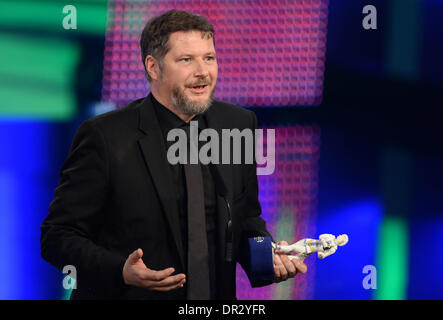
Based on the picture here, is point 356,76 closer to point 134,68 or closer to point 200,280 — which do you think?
point 134,68

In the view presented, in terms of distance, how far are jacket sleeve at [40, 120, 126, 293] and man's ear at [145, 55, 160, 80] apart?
0.80 feet

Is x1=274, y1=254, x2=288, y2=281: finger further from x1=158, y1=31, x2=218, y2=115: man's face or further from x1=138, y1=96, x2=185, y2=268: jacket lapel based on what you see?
x1=158, y1=31, x2=218, y2=115: man's face

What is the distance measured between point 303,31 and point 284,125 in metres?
0.44

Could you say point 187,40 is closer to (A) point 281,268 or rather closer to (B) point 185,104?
(B) point 185,104

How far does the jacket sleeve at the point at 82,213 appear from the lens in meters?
1.85

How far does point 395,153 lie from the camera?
3113mm

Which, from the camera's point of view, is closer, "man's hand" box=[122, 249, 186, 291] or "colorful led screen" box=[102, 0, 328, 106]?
"man's hand" box=[122, 249, 186, 291]

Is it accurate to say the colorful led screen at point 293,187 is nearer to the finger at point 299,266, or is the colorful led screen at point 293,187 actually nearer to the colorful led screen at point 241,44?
the colorful led screen at point 241,44

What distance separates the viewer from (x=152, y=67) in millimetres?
2068

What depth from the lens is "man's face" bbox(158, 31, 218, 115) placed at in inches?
77.9

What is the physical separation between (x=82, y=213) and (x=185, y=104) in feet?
1.44

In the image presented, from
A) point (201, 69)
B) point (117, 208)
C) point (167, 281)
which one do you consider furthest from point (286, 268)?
point (201, 69)

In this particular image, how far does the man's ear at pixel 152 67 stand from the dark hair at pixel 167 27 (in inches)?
0.6

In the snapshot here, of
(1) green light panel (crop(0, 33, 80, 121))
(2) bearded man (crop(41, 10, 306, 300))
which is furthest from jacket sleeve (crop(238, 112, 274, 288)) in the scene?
(1) green light panel (crop(0, 33, 80, 121))
